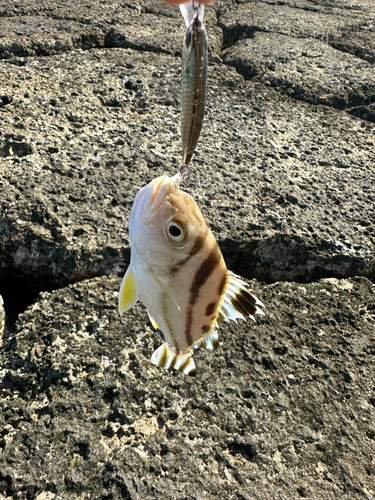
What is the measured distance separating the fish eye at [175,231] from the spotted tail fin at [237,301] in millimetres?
101

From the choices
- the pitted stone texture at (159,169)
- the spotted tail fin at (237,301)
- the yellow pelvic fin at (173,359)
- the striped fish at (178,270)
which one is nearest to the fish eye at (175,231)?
the striped fish at (178,270)

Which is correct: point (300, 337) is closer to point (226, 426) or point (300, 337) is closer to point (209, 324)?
point (226, 426)

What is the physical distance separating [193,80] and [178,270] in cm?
27

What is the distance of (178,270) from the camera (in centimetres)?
74

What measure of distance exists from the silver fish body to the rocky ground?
2.59ft

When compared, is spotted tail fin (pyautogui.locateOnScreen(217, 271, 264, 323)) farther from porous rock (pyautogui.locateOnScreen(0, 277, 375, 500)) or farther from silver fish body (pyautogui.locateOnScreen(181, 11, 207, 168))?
porous rock (pyautogui.locateOnScreen(0, 277, 375, 500))

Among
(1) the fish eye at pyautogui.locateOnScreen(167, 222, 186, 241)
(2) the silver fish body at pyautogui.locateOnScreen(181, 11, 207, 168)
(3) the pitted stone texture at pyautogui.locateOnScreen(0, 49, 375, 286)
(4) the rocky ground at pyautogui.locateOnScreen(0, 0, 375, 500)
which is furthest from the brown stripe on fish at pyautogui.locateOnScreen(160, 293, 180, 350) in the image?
(3) the pitted stone texture at pyautogui.locateOnScreen(0, 49, 375, 286)

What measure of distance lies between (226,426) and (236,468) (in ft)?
0.34

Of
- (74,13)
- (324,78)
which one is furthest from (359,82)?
(74,13)

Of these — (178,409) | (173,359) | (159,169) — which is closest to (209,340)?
(173,359)

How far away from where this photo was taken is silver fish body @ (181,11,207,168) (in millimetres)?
650

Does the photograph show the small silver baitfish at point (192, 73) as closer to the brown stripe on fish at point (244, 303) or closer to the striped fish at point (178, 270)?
the striped fish at point (178, 270)

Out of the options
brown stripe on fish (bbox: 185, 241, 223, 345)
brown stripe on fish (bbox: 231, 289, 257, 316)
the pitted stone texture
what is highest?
brown stripe on fish (bbox: 185, 241, 223, 345)

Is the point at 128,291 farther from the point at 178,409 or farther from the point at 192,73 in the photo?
the point at 178,409
